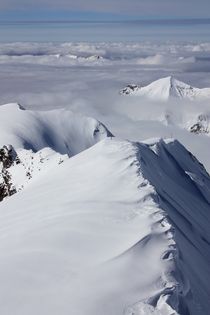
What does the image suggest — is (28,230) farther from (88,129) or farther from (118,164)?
(88,129)

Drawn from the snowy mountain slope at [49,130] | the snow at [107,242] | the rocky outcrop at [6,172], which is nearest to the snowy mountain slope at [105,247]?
the snow at [107,242]

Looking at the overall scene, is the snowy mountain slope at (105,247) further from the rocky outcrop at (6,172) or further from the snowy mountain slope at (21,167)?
the rocky outcrop at (6,172)

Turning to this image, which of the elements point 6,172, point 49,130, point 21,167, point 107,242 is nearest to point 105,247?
point 107,242

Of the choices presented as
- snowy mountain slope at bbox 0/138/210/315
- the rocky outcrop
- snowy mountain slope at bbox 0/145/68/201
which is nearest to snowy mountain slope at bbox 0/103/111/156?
the rocky outcrop

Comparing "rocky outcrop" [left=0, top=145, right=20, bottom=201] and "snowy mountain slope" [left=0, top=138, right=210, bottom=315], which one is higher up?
"snowy mountain slope" [left=0, top=138, right=210, bottom=315]

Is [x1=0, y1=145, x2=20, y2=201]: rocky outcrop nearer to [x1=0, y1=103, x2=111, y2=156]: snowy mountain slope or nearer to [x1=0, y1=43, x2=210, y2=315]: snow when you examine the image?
[x1=0, y1=103, x2=111, y2=156]: snowy mountain slope

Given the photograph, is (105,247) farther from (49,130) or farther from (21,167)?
(49,130)

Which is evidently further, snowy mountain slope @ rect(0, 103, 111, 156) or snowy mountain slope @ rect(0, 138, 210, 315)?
snowy mountain slope @ rect(0, 103, 111, 156)
